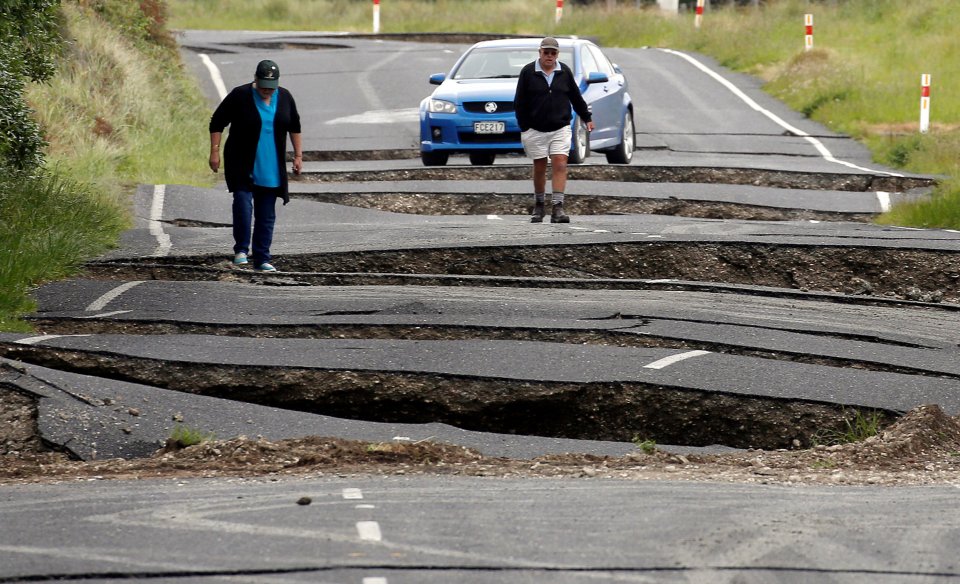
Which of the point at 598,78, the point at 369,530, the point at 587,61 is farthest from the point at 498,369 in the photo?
the point at 587,61

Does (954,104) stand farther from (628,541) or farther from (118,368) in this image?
(628,541)

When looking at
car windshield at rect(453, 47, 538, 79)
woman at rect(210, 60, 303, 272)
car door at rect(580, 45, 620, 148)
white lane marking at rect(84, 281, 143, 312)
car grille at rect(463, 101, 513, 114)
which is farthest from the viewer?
car windshield at rect(453, 47, 538, 79)

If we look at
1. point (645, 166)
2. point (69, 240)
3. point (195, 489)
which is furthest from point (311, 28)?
point (195, 489)

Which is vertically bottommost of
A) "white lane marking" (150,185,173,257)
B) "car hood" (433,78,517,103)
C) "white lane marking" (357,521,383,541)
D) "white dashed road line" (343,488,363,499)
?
"white dashed road line" (343,488,363,499)

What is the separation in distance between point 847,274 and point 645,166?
6.13 m

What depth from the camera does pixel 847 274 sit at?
40.4 ft

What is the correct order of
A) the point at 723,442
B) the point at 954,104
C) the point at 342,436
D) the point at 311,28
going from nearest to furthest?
the point at 342,436
the point at 723,442
the point at 954,104
the point at 311,28

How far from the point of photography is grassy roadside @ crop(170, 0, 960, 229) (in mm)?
21234

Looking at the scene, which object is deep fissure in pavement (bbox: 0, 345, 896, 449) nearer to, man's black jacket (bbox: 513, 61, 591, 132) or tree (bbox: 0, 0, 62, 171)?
tree (bbox: 0, 0, 62, 171)

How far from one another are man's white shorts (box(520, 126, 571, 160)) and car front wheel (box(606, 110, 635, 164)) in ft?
14.4

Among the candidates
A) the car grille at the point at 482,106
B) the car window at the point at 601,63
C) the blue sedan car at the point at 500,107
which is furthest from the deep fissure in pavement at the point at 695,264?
the car window at the point at 601,63

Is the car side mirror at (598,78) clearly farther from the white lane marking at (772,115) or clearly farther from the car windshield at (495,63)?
the white lane marking at (772,115)

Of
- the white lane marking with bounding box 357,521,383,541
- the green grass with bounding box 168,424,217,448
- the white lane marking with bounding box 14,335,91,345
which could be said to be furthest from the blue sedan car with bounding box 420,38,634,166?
the white lane marking with bounding box 357,521,383,541

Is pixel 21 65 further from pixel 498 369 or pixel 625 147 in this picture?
pixel 625 147
